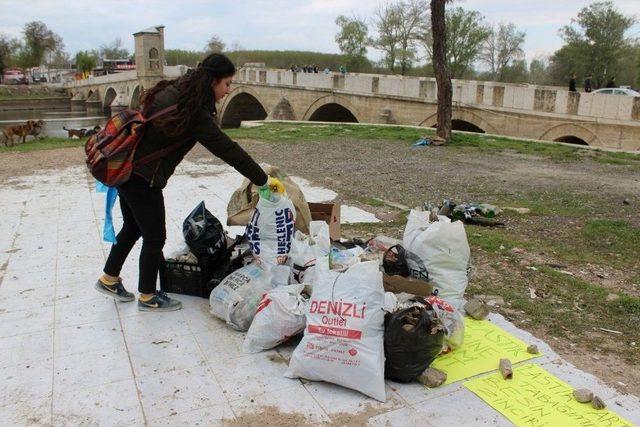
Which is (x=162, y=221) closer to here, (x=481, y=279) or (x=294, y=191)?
(x=294, y=191)

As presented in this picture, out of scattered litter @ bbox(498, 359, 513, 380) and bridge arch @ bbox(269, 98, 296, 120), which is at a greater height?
bridge arch @ bbox(269, 98, 296, 120)

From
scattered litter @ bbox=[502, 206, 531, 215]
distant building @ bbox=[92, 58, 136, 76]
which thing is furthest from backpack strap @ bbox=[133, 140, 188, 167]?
distant building @ bbox=[92, 58, 136, 76]

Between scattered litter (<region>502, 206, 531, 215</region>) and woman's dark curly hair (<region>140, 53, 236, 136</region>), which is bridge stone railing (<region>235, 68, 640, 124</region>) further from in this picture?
woman's dark curly hair (<region>140, 53, 236, 136</region>)

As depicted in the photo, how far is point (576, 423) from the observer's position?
232 cm

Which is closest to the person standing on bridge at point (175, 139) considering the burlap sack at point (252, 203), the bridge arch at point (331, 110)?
the burlap sack at point (252, 203)

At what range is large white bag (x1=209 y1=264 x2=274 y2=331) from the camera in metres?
3.06

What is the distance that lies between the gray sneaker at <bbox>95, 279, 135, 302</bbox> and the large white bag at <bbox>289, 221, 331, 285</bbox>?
1.11 metres

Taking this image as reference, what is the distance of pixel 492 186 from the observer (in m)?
8.03

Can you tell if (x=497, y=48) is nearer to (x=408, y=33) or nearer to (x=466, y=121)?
(x=408, y=33)

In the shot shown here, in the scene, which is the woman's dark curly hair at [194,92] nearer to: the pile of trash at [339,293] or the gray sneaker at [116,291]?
the pile of trash at [339,293]

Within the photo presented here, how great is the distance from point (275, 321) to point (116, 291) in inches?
49.5

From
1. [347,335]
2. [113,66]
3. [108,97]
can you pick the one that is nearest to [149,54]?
[108,97]

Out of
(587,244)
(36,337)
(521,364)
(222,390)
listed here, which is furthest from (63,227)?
(587,244)

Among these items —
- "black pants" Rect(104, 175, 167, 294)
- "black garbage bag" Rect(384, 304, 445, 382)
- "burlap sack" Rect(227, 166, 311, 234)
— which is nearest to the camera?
"black garbage bag" Rect(384, 304, 445, 382)
